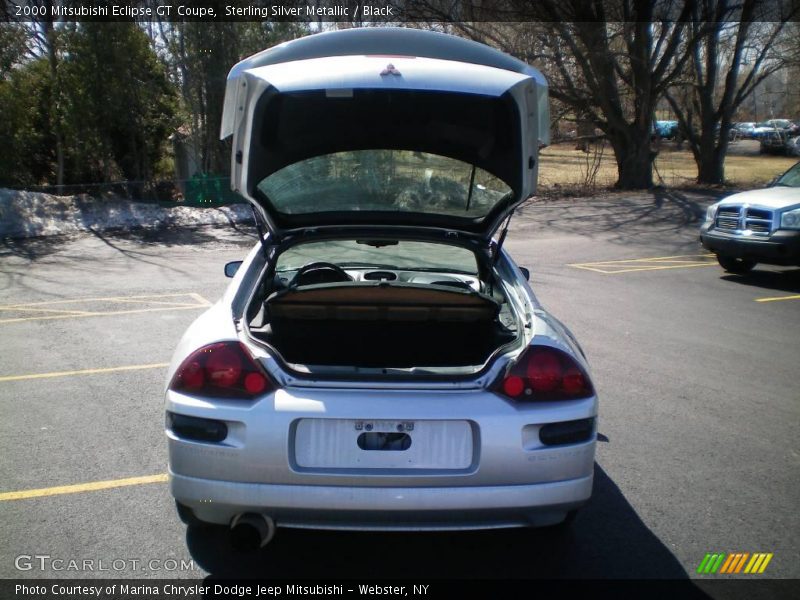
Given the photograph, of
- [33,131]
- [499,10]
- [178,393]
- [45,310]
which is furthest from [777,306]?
[33,131]

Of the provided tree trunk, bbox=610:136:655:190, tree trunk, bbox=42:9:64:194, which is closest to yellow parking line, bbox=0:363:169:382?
tree trunk, bbox=42:9:64:194

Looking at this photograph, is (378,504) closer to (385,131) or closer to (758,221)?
(385,131)

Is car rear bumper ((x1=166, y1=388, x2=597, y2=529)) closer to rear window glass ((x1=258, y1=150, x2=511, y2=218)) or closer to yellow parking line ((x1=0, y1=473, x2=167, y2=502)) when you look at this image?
yellow parking line ((x1=0, y1=473, x2=167, y2=502))

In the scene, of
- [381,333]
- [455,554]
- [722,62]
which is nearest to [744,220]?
[381,333]

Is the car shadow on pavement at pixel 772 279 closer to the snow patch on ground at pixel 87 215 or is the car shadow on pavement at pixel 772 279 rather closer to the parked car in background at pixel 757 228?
the parked car in background at pixel 757 228

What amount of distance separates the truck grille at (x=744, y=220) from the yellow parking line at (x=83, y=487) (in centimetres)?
909

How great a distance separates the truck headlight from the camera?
9.85 meters

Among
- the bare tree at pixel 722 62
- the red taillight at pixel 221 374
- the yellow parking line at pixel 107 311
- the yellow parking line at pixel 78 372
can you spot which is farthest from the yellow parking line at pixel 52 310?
the bare tree at pixel 722 62

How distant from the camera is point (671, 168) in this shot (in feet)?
107

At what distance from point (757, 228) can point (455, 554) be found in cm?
875

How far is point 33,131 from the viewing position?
20031 millimetres

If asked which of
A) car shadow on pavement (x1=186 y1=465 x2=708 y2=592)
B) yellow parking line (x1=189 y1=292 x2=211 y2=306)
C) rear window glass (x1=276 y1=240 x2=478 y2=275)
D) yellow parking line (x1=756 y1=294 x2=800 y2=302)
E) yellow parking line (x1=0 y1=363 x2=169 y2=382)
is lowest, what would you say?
yellow parking line (x1=189 y1=292 x2=211 y2=306)

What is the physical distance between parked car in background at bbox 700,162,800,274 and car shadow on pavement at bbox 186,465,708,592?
7.68 meters

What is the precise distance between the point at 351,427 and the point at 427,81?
1641 mm
